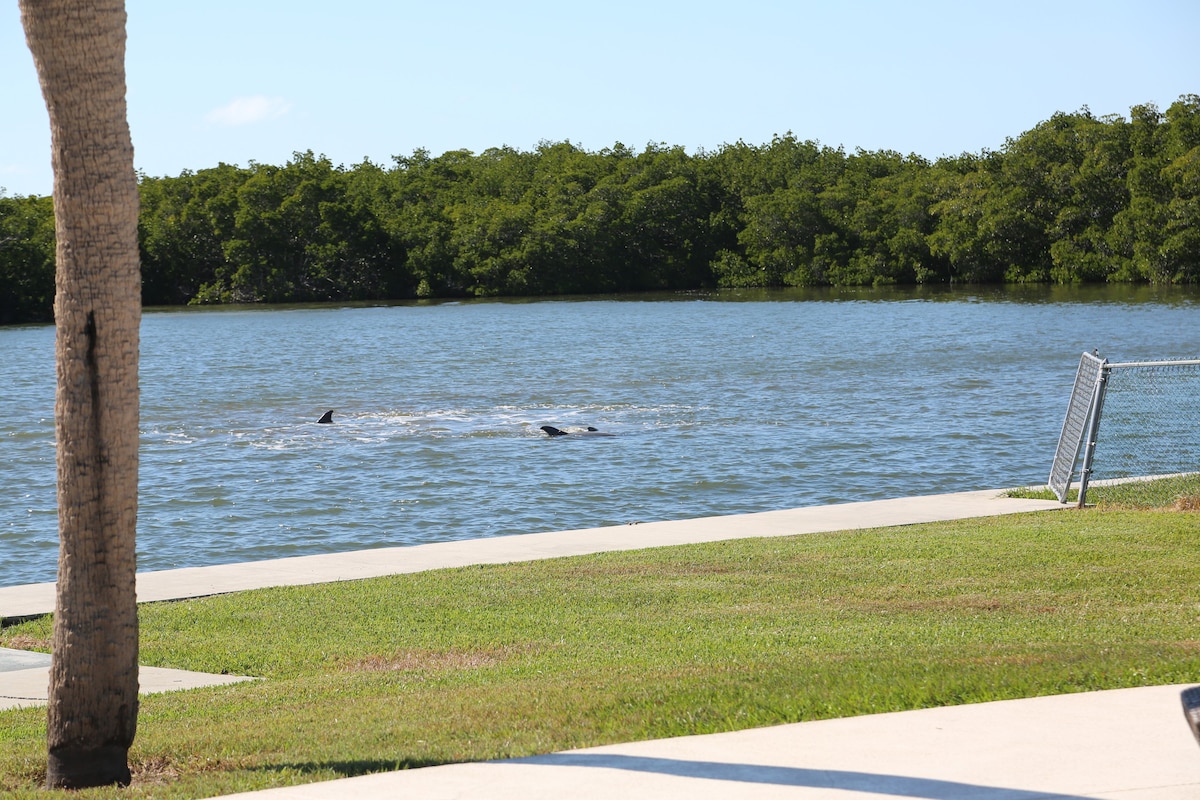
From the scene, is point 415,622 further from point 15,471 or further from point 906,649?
point 15,471

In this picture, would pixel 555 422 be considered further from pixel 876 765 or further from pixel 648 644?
pixel 876 765

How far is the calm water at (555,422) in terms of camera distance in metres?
20.2

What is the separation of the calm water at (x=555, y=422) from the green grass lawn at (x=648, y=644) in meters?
6.22

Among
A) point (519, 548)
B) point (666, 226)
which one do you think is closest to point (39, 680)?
point (519, 548)

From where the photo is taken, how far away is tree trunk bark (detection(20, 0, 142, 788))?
19.3 ft

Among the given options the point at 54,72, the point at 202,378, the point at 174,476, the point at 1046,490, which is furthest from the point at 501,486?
the point at 202,378

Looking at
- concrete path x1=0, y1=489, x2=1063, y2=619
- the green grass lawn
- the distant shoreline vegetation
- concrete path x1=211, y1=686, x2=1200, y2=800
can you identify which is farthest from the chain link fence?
the distant shoreline vegetation

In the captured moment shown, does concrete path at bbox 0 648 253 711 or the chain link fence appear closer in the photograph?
concrete path at bbox 0 648 253 711

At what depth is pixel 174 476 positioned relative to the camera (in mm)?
24984

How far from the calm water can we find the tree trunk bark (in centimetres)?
1076

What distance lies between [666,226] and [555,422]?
88.2 m

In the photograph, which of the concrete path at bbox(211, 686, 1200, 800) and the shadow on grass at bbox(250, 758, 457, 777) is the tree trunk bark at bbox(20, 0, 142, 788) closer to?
the shadow on grass at bbox(250, 758, 457, 777)

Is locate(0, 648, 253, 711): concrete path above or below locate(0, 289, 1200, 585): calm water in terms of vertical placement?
above

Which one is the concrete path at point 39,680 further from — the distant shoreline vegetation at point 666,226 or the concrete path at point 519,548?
the distant shoreline vegetation at point 666,226
